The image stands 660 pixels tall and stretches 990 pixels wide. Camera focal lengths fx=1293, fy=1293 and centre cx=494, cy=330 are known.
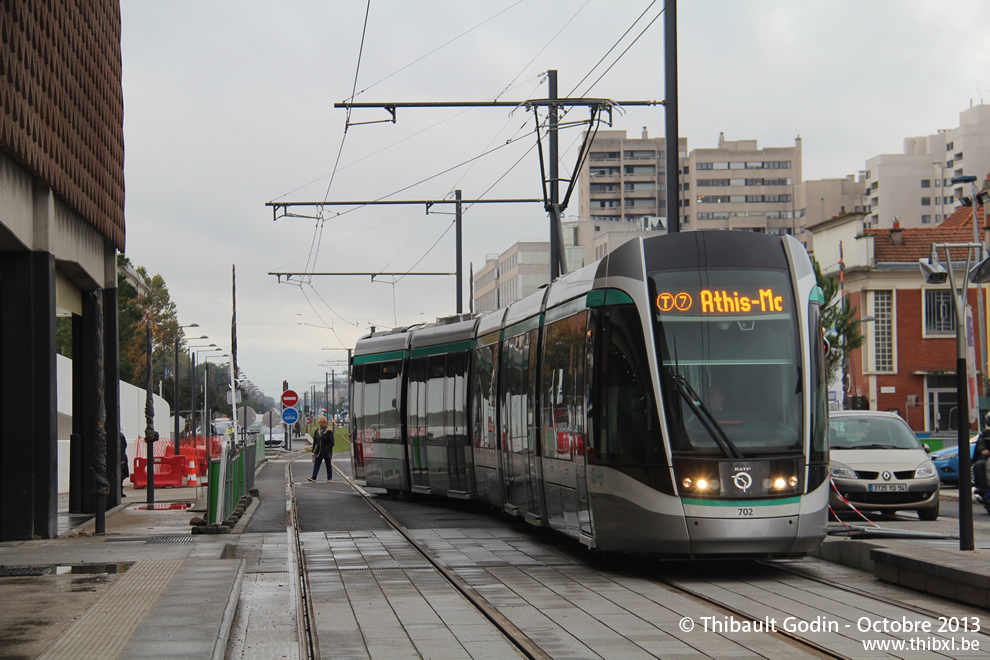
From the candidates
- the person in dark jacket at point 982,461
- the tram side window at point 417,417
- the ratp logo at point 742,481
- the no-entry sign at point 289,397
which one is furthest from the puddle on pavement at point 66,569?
the no-entry sign at point 289,397

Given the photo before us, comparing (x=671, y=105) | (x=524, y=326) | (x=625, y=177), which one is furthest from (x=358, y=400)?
(x=625, y=177)

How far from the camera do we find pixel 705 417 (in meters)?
11.5

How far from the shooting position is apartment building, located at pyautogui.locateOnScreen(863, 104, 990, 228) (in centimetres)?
13700

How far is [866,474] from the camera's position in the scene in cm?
1894

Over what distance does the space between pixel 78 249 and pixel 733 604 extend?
13.1m

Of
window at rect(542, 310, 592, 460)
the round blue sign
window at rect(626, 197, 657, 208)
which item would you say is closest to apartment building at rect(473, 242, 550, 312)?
window at rect(626, 197, 657, 208)

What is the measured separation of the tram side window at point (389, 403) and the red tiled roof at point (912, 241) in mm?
45180

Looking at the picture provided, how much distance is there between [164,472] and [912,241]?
44242 millimetres

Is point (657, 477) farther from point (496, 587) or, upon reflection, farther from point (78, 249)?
point (78, 249)

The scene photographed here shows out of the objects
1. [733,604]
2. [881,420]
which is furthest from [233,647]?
[881,420]

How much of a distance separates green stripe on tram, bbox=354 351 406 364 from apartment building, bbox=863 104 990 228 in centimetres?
11878

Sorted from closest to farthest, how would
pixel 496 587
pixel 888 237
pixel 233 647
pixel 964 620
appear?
pixel 233 647 → pixel 964 620 → pixel 496 587 → pixel 888 237

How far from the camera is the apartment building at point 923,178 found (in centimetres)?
13700

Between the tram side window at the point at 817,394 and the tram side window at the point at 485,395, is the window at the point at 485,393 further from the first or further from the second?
the tram side window at the point at 817,394
